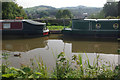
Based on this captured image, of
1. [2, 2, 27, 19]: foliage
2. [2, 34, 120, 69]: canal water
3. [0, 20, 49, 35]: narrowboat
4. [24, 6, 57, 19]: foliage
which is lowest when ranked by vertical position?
[2, 34, 120, 69]: canal water

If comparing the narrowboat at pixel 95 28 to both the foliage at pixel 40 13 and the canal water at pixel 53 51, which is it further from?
the foliage at pixel 40 13

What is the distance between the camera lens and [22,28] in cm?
1317

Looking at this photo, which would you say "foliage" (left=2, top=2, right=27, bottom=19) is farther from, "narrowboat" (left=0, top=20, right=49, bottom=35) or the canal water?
the canal water

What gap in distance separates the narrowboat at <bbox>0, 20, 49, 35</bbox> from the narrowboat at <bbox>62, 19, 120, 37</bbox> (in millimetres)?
2139

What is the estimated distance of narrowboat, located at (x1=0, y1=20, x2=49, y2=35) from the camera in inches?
510

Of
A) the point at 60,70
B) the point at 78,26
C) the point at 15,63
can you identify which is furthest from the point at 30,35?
the point at 60,70

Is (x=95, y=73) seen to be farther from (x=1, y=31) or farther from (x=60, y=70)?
(x=1, y=31)

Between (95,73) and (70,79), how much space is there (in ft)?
1.74

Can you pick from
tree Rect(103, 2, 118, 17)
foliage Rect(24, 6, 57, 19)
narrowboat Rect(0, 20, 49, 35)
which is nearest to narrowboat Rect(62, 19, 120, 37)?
narrowboat Rect(0, 20, 49, 35)

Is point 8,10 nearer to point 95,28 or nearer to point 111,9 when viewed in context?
point 95,28

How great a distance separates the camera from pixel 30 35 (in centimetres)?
1293

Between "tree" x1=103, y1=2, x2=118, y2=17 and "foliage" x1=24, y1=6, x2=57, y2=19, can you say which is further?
"foliage" x1=24, y1=6, x2=57, y2=19

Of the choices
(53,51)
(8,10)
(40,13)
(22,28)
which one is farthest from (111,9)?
(40,13)

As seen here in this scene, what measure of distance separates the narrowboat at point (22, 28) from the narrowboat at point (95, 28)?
214 cm
